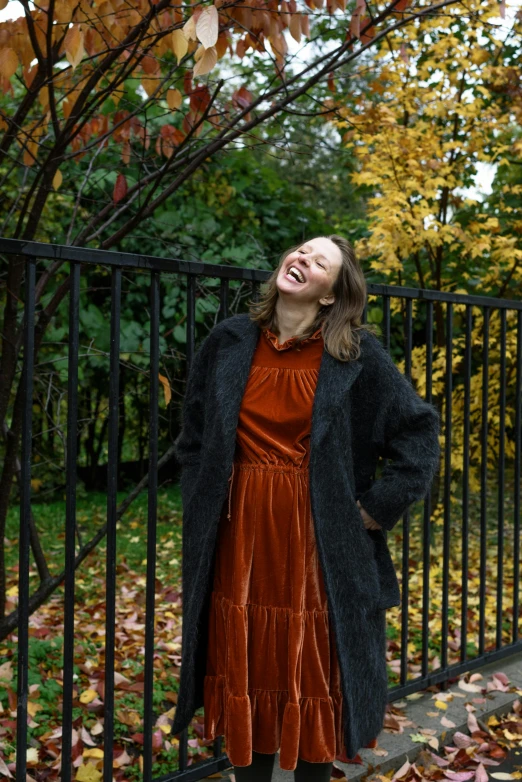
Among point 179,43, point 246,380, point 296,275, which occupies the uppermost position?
point 179,43

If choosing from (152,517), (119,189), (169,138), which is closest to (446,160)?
(169,138)

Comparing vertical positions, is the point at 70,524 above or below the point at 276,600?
above

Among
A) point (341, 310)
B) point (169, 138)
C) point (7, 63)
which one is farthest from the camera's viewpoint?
point (169, 138)

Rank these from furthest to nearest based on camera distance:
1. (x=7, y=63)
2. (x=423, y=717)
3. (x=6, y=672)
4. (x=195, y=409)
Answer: (x=6, y=672), (x=423, y=717), (x=7, y=63), (x=195, y=409)

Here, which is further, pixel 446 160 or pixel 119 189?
pixel 446 160

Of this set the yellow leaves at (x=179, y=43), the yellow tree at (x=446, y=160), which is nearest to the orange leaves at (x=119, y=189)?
the yellow leaves at (x=179, y=43)

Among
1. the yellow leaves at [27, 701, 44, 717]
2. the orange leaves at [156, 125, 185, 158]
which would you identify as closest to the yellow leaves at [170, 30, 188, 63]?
the orange leaves at [156, 125, 185, 158]

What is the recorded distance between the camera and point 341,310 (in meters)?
2.18

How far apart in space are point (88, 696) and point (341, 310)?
2.15 metres

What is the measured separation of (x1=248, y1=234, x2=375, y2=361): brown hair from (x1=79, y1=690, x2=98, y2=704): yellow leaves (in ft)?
6.54

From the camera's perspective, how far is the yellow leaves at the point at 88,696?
132 inches

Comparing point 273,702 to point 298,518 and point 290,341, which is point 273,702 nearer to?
point 298,518

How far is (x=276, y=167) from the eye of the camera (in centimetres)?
1491

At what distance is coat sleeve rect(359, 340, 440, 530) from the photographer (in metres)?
2.11
